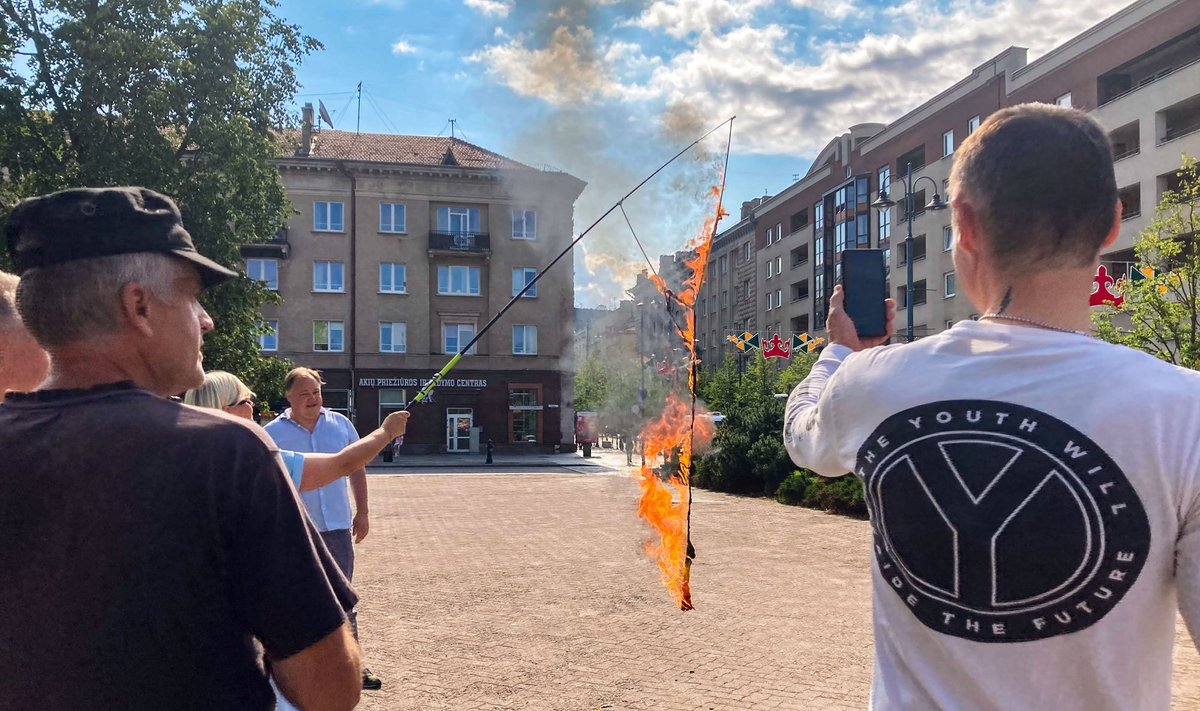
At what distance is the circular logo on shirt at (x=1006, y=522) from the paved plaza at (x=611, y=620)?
15.4 feet

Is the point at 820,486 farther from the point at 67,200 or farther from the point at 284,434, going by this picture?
the point at 67,200

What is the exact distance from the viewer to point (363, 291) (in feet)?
146

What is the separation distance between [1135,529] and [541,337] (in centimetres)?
4398

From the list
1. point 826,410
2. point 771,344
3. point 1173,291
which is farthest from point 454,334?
point 826,410

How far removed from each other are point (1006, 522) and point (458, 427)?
44921 mm

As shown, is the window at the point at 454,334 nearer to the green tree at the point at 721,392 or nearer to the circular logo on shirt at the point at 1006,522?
the green tree at the point at 721,392

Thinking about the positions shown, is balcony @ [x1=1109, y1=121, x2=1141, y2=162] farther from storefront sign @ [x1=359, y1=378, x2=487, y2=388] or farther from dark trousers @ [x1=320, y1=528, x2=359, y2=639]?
dark trousers @ [x1=320, y1=528, x2=359, y2=639]

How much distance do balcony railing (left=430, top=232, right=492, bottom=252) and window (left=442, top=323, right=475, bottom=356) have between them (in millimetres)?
4122

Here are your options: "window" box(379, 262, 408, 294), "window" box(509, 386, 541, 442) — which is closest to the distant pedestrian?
"window" box(509, 386, 541, 442)

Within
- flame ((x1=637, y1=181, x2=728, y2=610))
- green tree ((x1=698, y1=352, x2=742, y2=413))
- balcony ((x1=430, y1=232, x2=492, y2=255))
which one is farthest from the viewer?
balcony ((x1=430, y1=232, x2=492, y2=255))

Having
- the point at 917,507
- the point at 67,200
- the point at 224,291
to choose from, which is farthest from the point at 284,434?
the point at 224,291

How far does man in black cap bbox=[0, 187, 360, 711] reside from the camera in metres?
1.62

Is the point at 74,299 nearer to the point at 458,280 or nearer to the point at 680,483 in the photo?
the point at 680,483

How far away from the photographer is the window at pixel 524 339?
45.1 m
